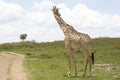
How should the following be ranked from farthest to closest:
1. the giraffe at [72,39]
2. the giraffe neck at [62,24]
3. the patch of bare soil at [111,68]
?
the patch of bare soil at [111,68] < the giraffe neck at [62,24] < the giraffe at [72,39]

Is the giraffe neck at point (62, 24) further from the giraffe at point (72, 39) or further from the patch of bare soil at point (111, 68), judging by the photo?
the patch of bare soil at point (111, 68)

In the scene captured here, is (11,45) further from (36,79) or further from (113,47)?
(36,79)

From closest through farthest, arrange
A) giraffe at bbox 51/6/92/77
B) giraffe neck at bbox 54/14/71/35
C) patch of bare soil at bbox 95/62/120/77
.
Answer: giraffe at bbox 51/6/92/77
giraffe neck at bbox 54/14/71/35
patch of bare soil at bbox 95/62/120/77

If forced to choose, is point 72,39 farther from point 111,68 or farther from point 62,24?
point 111,68

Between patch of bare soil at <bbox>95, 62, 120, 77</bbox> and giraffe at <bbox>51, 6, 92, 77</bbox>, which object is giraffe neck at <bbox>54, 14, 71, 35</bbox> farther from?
patch of bare soil at <bbox>95, 62, 120, 77</bbox>

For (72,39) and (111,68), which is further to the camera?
(111,68)

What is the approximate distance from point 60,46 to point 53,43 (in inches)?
191

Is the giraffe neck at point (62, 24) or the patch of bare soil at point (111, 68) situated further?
the patch of bare soil at point (111, 68)

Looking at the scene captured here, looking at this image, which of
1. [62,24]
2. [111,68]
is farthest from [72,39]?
[111,68]

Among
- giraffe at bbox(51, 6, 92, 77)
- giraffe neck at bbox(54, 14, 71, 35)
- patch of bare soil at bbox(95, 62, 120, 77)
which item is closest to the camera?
giraffe at bbox(51, 6, 92, 77)

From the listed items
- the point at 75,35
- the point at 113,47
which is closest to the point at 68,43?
the point at 75,35

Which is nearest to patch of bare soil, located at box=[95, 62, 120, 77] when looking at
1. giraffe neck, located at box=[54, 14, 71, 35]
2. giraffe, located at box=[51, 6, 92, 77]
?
giraffe, located at box=[51, 6, 92, 77]

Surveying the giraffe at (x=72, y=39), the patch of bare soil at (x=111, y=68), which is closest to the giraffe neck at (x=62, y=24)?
the giraffe at (x=72, y=39)

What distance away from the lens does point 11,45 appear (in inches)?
2645
